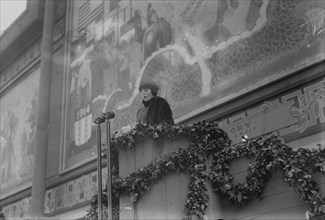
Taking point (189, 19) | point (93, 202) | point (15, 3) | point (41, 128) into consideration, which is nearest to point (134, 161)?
point (93, 202)

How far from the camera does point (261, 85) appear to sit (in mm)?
6398

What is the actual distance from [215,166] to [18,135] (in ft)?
26.6

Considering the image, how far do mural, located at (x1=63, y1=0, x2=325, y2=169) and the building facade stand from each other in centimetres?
2

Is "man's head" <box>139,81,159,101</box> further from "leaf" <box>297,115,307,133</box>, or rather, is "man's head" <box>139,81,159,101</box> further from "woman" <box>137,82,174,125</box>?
"leaf" <box>297,115,307,133</box>

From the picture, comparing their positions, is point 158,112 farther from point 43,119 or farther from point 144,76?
point 43,119

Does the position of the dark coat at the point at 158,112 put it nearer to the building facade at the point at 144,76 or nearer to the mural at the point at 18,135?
the building facade at the point at 144,76

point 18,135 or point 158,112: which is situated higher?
point 18,135

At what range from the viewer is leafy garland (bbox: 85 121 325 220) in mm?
4422

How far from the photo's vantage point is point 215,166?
487 cm

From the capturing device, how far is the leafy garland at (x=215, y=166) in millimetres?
4422

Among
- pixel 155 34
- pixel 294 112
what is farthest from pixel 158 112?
pixel 155 34

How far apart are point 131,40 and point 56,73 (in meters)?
2.65

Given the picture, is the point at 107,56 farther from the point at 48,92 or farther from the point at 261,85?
the point at 261,85

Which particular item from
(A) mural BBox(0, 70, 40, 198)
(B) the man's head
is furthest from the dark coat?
(A) mural BBox(0, 70, 40, 198)
